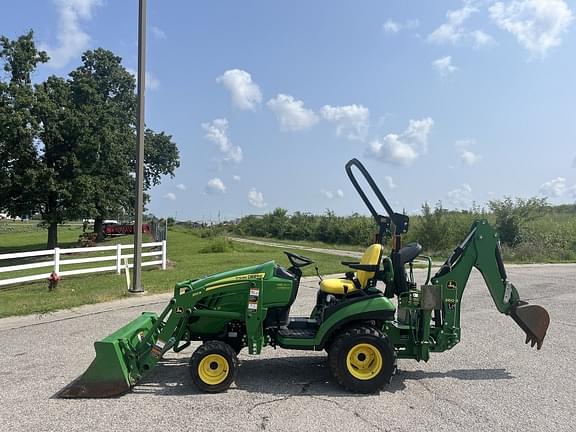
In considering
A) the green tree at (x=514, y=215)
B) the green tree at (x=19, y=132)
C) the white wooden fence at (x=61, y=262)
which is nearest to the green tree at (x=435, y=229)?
the green tree at (x=514, y=215)

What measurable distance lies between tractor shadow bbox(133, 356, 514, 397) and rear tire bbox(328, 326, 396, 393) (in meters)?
0.14

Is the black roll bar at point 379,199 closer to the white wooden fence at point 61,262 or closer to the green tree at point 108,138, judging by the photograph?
the white wooden fence at point 61,262

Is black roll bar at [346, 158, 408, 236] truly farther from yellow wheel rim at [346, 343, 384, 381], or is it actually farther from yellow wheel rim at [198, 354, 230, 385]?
yellow wheel rim at [198, 354, 230, 385]

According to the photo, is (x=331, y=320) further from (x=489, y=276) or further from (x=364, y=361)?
(x=489, y=276)

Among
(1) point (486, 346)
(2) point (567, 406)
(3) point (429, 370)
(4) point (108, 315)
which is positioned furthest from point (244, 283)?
(4) point (108, 315)

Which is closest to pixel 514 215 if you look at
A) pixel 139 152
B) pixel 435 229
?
pixel 435 229

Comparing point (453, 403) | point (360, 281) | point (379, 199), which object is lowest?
point (453, 403)

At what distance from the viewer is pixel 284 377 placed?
16.7 ft

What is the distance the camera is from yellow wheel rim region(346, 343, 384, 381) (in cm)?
458

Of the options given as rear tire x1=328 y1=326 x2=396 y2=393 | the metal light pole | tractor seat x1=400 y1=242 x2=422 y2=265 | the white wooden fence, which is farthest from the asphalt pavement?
the white wooden fence

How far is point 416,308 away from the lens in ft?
16.5

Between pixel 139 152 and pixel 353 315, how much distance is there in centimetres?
765

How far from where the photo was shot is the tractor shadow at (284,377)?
465 centimetres

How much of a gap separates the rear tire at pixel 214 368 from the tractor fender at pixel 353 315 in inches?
33.9
